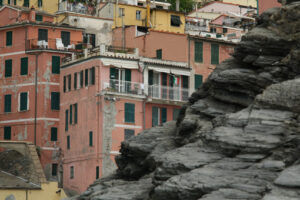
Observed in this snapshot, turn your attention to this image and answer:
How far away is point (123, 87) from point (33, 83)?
917cm

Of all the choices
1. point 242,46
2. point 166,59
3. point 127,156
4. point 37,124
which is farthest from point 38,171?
point 242,46

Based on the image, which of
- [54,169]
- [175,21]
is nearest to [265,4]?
[54,169]

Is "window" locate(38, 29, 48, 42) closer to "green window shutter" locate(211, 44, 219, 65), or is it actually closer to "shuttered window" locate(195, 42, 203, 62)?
"shuttered window" locate(195, 42, 203, 62)

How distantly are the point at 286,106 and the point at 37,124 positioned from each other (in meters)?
53.9

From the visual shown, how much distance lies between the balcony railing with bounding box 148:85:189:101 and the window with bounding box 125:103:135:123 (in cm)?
Result: 231

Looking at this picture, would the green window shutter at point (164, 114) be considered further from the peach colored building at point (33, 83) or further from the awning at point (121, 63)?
the peach colored building at point (33, 83)

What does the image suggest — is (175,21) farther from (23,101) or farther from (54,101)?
(23,101)

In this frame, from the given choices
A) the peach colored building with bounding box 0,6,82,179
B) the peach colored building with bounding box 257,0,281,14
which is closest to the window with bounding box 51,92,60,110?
the peach colored building with bounding box 0,6,82,179

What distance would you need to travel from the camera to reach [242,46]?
4309 cm

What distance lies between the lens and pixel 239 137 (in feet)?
125

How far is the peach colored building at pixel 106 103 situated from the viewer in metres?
84.0

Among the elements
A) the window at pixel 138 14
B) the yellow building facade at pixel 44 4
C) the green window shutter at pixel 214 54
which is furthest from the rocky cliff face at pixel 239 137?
the yellow building facade at pixel 44 4

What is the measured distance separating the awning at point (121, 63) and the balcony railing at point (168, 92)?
2.44m

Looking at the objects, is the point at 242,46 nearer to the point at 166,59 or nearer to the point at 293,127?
the point at 293,127
